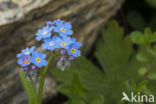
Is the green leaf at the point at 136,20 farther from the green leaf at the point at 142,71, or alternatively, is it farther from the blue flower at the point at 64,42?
the blue flower at the point at 64,42

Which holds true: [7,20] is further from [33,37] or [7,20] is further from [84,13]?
[84,13]

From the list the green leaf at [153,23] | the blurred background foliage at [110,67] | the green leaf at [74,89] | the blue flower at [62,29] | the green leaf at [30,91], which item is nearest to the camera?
the blue flower at [62,29]

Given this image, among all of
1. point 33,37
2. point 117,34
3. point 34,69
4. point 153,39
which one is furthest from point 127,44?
point 34,69

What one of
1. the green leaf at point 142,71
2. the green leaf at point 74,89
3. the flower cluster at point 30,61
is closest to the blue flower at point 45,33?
the flower cluster at point 30,61

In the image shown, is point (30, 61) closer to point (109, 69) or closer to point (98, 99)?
point (98, 99)

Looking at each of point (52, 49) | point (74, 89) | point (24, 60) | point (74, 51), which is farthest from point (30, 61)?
point (74, 89)

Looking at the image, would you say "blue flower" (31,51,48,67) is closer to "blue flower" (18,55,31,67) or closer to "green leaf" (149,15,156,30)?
"blue flower" (18,55,31,67)

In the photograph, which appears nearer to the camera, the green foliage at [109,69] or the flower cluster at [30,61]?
the flower cluster at [30,61]

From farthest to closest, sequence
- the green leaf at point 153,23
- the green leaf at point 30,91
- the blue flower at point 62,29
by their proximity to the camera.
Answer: the green leaf at point 153,23 < the green leaf at point 30,91 < the blue flower at point 62,29

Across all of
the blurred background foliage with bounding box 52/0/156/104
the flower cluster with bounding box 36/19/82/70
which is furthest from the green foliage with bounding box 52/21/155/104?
the flower cluster with bounding box 36/19/82/70

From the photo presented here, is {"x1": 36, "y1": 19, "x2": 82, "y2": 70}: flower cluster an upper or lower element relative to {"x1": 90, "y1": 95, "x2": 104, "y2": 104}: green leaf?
upper
